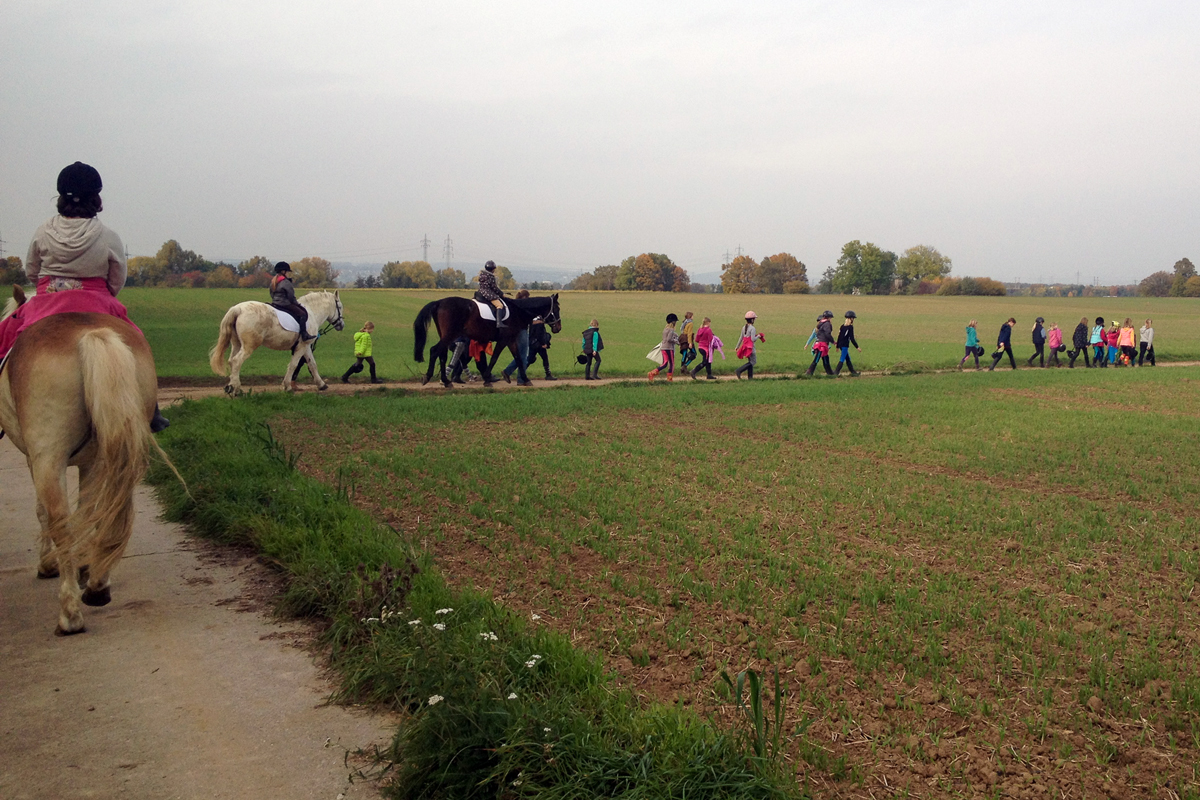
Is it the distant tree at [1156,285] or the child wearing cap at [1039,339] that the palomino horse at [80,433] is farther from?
the distant tree at [1156,285]

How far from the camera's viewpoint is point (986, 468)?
1032 cm

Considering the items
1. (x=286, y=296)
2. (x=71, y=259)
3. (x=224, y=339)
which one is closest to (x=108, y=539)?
(x=71, y=259)

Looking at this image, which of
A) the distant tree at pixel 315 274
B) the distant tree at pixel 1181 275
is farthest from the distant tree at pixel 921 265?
the distant tree at pixel 315 274

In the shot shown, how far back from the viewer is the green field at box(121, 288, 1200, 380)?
27.1 meters

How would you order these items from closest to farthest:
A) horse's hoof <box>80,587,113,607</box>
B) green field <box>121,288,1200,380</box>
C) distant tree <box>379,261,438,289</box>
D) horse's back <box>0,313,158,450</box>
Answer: horse's back <box>0,313,158,450</box> → horse's hoof <box>80,587,113,607</box> → green field <box>121,288,1200,380</box> → distant tree <box>379,261,438,289</box>

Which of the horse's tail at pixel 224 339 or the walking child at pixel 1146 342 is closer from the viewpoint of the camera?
the horse's tail at pixel 224 339

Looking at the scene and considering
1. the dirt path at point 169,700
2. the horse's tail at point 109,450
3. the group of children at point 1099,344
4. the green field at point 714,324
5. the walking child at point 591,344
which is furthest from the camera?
the group of children at point 1099,344

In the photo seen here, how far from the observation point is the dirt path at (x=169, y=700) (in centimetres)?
321

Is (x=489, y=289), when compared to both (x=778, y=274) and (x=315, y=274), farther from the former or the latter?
(x=778, y=274)

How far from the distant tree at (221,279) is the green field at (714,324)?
22.0 feet

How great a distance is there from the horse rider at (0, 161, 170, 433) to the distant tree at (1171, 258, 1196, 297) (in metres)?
117

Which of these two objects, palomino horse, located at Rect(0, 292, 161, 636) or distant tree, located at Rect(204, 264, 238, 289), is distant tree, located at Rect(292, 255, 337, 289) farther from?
palomino horse, located at Rect(0, 292, 161, 636)

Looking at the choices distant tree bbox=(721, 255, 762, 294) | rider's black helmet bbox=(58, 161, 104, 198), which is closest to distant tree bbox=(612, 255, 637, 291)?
distant tree bbox=(721, 255, 762, 294)

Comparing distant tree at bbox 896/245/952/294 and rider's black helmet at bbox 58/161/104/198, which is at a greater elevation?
distant tree at bbox 896/245/952/294
